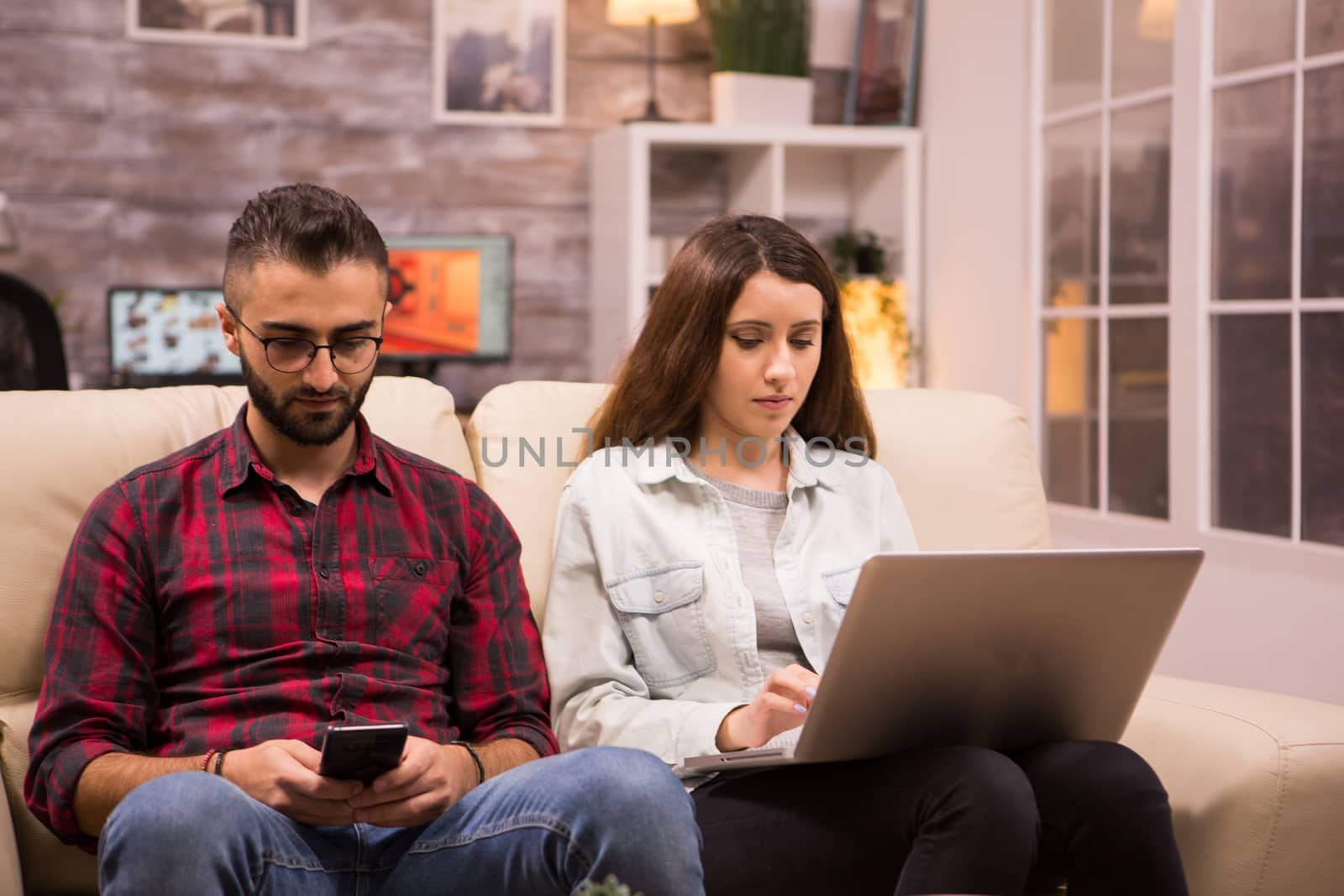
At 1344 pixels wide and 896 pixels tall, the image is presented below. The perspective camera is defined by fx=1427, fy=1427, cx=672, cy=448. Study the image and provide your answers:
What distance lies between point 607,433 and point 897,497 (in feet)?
1.34

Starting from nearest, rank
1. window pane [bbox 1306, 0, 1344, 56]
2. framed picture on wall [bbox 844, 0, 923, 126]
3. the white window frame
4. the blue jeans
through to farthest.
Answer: the blue jeans
window pane [bbox 1306, 0, 1344, 56]
the white window frame
framed picture on wall [bbox 844, 0, 923, 126]

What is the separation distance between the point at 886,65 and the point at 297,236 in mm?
3027

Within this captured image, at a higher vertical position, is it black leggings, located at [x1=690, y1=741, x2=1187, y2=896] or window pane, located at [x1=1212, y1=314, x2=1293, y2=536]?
window pane, located at [x1=1212, y1=314, x2=1293, y2=536]

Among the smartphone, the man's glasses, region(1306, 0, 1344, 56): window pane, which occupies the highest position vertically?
region(1306, 0, 1344, 56): window pane

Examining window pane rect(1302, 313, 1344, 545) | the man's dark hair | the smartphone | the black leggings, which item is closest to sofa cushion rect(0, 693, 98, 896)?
the smartphone

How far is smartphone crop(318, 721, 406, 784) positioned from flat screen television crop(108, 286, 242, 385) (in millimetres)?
2726

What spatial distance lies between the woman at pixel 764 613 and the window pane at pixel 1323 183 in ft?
4.05

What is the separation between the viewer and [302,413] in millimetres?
1545

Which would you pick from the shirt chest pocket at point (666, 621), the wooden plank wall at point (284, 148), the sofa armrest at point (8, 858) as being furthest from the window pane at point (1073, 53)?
the sofa armrest at point (8, 858)

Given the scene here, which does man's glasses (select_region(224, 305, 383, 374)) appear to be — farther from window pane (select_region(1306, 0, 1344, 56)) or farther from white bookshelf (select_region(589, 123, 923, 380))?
white bookshelf (select_region(589, 123, 923, 380))

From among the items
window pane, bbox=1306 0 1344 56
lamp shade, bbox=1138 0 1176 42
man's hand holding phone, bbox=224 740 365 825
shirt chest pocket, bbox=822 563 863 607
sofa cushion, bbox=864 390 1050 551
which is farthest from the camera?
lamp shade, bbox=1138 0 1176 42

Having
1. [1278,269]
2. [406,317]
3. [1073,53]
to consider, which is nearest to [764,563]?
[1278,269]

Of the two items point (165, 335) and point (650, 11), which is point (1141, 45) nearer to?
point (650, 11)

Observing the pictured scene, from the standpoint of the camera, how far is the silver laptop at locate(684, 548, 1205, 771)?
134cm
